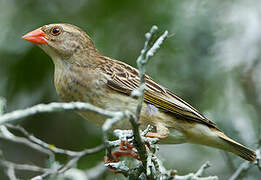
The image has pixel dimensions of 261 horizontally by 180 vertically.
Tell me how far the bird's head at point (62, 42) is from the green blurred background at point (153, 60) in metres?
1.10

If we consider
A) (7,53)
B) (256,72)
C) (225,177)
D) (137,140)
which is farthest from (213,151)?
(137,140)

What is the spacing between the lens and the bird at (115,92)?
479cm

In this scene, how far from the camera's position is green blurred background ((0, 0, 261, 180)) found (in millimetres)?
6363

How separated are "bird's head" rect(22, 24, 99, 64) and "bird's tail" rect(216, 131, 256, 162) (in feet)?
5.57

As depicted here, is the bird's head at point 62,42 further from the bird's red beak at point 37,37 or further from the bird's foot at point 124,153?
the bird's foot at point 124,153

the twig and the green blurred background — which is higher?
the green blurred background

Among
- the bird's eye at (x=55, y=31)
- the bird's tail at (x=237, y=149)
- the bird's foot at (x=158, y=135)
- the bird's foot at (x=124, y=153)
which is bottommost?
the bird's foot at (x=124, y=153)

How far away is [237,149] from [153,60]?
2163 mm

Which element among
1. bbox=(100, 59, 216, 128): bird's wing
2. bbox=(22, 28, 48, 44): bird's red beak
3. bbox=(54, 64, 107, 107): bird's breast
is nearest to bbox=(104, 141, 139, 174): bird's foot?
bbox=(54, 64, 107, 107): bird's breast

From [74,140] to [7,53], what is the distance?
4.70 ft

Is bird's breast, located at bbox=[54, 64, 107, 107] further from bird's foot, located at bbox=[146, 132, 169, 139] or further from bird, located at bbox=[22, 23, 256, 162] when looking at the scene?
bird's foot, located at bbox=[146, 132, 169, 139]

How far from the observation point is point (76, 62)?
5.21 meters

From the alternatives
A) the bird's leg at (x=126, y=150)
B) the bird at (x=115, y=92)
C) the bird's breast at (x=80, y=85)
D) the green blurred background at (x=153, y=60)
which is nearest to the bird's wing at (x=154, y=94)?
the bird at (x=115, y=92)

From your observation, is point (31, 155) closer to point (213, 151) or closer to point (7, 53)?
point (7, 53)
